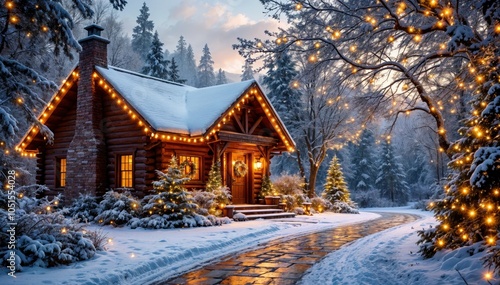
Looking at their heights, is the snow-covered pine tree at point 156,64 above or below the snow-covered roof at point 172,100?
above

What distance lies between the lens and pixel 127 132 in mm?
17906

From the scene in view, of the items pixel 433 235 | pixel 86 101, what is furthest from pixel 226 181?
pixel 433 235

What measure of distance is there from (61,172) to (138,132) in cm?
605

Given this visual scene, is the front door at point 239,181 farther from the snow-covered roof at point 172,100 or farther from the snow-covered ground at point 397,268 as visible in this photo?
the snow-covered ground at point 397,268

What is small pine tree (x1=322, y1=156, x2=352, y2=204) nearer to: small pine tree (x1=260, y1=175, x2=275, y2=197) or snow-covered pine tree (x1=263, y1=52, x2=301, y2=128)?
snow-covered pine tree (x1=263, y1=52, x2=301, y2=128)

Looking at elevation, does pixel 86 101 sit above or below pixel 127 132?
above

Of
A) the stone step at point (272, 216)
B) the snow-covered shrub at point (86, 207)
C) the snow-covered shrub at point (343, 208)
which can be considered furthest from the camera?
the snow-covered shrub at point (343, 208)

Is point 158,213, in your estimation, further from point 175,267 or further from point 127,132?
point 175,267

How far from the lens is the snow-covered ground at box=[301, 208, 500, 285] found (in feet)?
20.4

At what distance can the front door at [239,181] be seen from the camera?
20.6 m

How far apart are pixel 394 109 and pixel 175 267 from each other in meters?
7.81

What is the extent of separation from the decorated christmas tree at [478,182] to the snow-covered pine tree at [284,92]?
2390 centimetres

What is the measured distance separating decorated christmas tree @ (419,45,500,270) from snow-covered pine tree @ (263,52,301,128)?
23.9 metres

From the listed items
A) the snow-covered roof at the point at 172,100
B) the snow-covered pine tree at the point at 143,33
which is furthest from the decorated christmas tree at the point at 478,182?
the snow-covered pine tree at the point at 143,33
